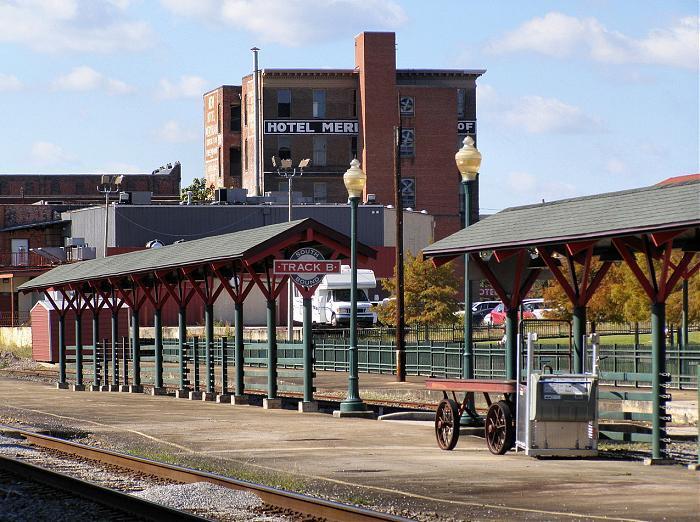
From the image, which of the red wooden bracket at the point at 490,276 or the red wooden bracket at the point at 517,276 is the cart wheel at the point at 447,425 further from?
the red wooden bracket at the point at 490,276

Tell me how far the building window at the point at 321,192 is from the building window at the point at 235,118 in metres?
9.04

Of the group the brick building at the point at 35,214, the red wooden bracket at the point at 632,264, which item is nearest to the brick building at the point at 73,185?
the brick building at the point at 35,214

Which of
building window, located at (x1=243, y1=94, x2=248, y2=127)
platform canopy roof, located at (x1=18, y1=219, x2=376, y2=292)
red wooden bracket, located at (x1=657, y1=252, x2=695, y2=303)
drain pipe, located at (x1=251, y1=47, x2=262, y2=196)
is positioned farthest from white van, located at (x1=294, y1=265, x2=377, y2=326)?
red wooden bracket, located at (x1=657, y1=252, x2=695, y2=303)

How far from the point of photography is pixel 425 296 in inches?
2349

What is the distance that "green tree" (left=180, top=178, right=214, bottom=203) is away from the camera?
105062 millimetres

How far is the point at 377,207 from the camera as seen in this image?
89.9 metres

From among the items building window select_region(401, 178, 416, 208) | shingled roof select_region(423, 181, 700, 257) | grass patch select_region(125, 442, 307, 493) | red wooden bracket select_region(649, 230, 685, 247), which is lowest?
grass patch select_region(125, 442, 307, 493)

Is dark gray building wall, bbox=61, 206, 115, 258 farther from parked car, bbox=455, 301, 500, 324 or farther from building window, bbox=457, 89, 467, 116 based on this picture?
building window, bbox=457, 89, 467, 116

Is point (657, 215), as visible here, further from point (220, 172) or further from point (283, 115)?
point (220, 172)

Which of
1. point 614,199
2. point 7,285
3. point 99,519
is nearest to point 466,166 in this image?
point 614,199

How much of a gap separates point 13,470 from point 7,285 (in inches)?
3135

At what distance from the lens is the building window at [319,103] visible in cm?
10062

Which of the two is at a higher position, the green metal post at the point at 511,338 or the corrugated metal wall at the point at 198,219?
the corrugated metal wall at the point at 198,219

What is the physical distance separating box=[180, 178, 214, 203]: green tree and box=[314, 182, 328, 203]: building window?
856cm
